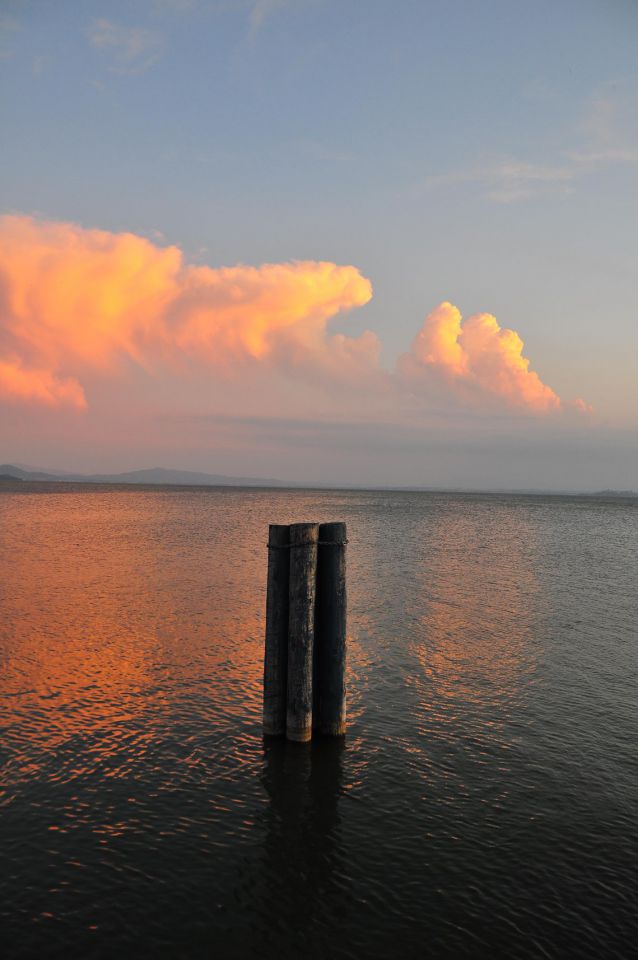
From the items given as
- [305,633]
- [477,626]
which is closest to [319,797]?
[305,633]

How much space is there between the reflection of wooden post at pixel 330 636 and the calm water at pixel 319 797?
2.06 ft

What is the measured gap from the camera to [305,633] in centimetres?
1113

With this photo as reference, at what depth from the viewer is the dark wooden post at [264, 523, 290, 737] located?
37.1 feet

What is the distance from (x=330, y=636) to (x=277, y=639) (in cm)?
92

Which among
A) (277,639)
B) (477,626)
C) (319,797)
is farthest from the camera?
(477,626)

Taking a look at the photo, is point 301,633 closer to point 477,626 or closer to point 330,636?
point 330,636

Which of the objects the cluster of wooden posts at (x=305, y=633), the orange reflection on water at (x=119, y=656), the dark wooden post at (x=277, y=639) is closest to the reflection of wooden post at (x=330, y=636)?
the cluster of wooden posts at (x=305, y=633)

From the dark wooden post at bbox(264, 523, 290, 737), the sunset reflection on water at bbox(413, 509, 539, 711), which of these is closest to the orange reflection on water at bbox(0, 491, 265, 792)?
the dark wooden post at bbox(264, 523, 290, 737)

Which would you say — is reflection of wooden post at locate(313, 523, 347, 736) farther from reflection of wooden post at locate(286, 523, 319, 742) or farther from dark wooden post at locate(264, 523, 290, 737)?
dark wooden post at locate(264, 523, 290, 737)

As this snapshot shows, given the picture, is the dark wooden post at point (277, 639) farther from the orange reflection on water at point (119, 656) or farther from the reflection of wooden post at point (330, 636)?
the orange reflection on water at point (119, 656)

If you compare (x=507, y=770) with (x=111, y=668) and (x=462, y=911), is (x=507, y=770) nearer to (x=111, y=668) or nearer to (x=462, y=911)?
(x=462, y=911)

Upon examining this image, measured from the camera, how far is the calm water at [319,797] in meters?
6.87

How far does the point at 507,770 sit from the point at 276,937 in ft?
17.2

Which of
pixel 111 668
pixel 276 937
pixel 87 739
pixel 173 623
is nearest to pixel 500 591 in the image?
pixel 173 623
